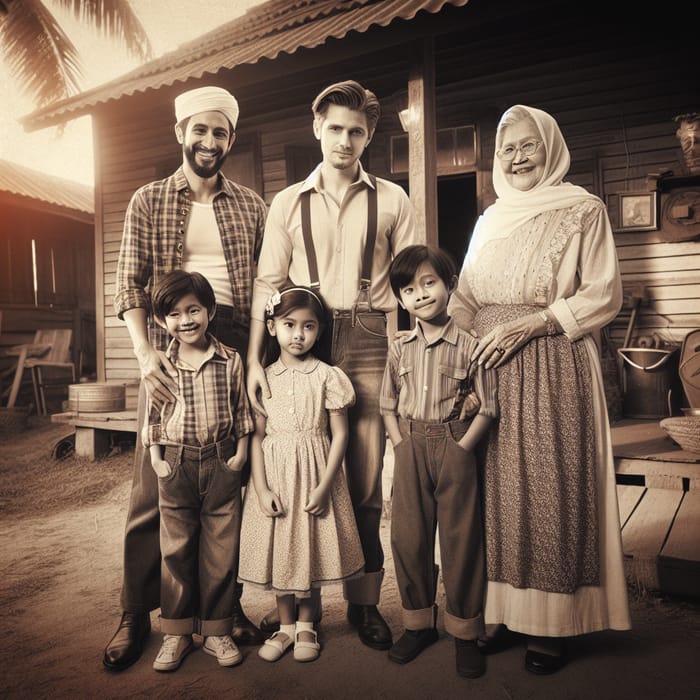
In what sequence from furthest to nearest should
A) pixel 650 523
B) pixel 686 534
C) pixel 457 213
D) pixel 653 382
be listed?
pixel 457 213, pixel 653 382, pixel 650 523, pixel 686 534

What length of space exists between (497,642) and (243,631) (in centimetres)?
106

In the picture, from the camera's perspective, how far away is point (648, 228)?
19.0 feet

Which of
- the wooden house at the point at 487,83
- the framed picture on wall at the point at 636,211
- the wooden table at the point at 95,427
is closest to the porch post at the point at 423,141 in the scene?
the wooden house at the point at 487,83

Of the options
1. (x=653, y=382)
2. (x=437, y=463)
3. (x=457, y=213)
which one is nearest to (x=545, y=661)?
(x=437, y=463)

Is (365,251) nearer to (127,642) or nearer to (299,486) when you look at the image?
(299,486)

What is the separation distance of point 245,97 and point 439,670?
6682 millimetres

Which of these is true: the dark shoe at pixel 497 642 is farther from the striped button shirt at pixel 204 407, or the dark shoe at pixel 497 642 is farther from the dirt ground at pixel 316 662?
the striped button shirt at pixel 204 407

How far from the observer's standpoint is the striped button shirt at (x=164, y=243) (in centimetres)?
248

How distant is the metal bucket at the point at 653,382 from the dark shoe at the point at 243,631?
14.5 feet

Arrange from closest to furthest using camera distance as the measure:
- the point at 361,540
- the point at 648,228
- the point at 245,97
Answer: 1. the point at 361,540
2. the point at 648,228
3. the point at 245,97

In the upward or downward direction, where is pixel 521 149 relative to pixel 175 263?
upward

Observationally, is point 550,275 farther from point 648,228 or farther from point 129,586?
point 648,228

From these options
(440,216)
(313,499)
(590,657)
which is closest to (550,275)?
(313,499)

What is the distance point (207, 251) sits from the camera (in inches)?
101
